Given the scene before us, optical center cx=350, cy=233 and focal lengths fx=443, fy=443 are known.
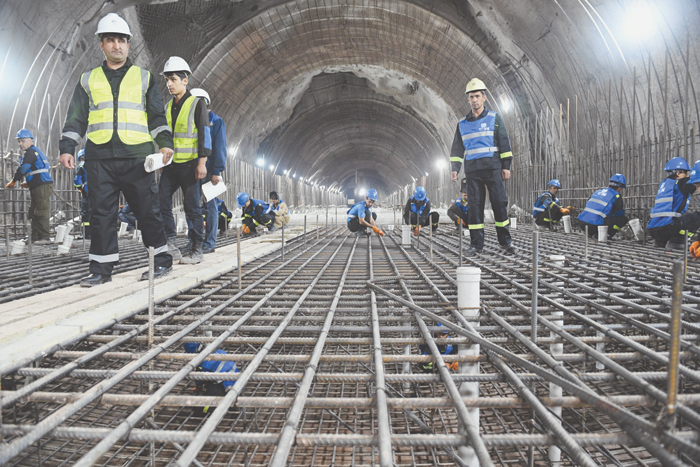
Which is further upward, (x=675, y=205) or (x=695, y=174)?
(x=695, y=174)

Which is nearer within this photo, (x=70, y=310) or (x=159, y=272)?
(x=70, y=310)

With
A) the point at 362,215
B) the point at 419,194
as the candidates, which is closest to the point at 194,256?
the point at 362,215

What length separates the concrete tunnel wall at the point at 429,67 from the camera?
747 cm

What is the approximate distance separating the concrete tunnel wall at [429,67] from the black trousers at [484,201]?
360cm

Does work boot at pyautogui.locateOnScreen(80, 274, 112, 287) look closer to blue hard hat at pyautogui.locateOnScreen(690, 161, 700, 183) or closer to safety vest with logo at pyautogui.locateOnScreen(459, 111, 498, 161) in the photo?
safety vest with logo at pyautogui.locateOnScreen(459, 111, 498, 161)

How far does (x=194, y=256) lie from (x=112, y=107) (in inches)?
67.9

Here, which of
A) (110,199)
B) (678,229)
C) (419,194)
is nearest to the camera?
(110,199)

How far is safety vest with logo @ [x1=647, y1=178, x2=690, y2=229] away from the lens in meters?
5.99

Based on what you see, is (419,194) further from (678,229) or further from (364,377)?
(364,377)

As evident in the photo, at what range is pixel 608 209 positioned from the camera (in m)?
7.16

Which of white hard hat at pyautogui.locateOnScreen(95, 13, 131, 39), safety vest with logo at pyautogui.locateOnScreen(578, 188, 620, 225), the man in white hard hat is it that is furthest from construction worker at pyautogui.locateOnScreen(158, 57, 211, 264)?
safety vest with logo at pyautogui.locateOnScreen(578, 188, 620, 225)

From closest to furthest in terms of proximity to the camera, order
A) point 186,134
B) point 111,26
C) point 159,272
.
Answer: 1. point 111,26
2. point 159,272
3. point 186,134

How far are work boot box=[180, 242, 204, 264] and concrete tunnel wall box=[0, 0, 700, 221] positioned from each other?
5.73 metres

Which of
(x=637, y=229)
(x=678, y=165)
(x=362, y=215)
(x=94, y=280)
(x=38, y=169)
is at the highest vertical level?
(x=38, y=169)
